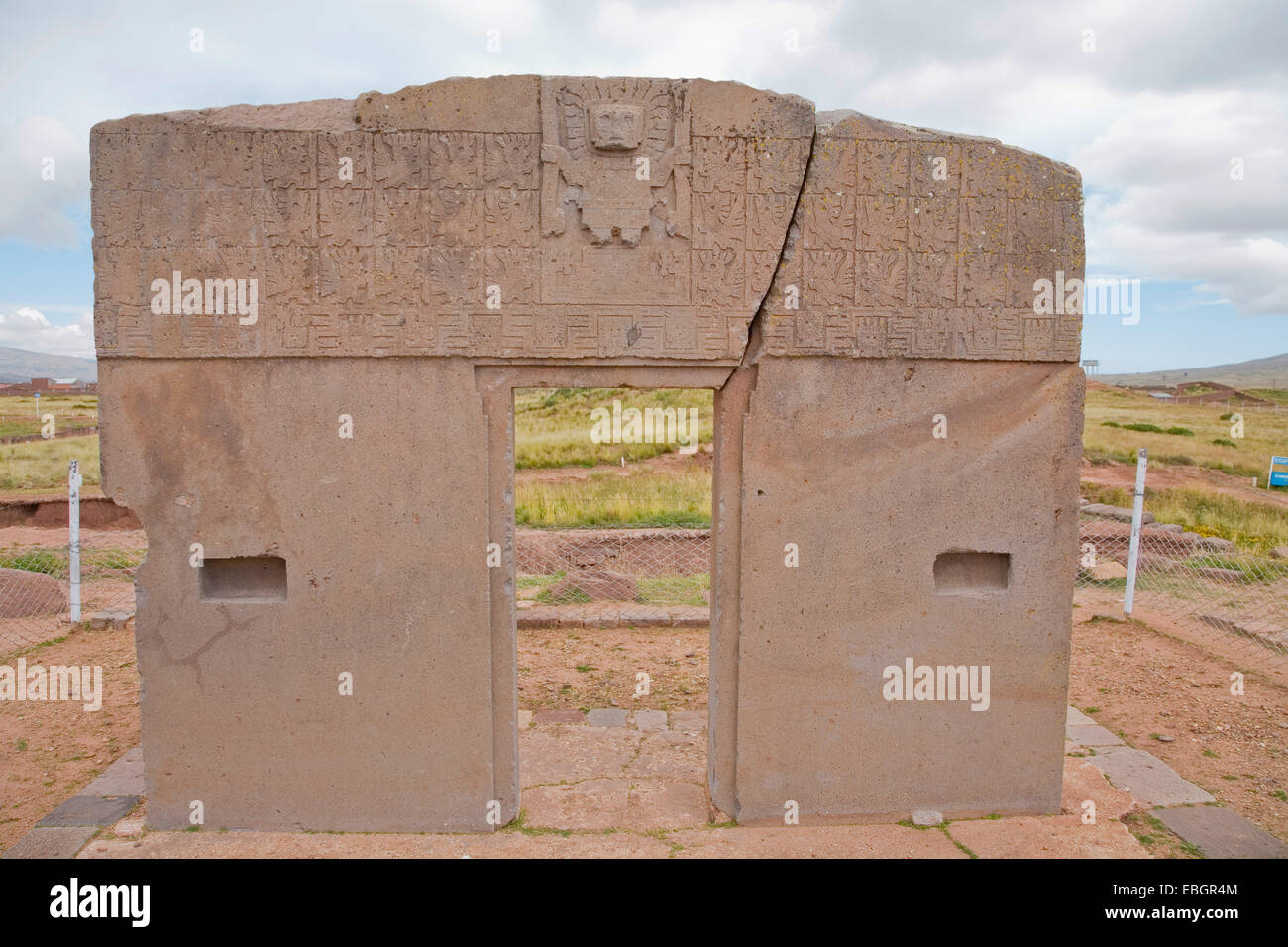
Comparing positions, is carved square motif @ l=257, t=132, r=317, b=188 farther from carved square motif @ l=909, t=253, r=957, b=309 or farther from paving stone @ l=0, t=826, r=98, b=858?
paving stone @ l=0, t=826, r=98, b=858

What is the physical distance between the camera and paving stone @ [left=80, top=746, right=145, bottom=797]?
4.57 m

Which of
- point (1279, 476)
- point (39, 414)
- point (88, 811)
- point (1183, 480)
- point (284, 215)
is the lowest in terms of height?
point (88, 811)

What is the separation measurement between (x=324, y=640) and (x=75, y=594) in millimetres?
5053

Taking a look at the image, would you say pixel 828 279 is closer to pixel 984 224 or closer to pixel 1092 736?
pixel 984 224

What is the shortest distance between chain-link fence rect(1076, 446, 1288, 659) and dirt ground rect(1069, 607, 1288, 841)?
9.7 inches

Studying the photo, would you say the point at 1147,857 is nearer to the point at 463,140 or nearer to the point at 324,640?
the point at 324,640

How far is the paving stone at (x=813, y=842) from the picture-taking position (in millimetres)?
3914

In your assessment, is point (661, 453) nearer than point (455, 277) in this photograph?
No

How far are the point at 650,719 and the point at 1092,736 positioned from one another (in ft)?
9.84

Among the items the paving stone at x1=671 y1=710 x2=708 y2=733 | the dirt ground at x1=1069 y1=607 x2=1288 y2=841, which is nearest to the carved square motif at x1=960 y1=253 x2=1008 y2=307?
the dirt ground at x1=1069 y1=607 x2=1288 y2=841

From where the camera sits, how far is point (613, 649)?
24.4ft

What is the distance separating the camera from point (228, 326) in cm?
387

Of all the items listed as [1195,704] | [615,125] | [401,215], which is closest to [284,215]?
[401,215]

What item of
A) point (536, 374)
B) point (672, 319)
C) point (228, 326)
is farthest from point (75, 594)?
point (672, 319)
